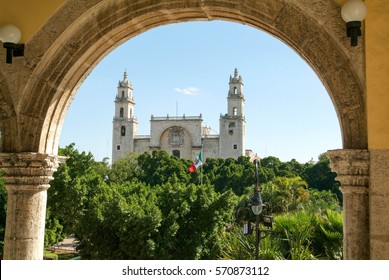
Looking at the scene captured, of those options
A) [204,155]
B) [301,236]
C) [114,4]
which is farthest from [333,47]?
[204,155]

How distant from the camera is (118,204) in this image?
1387 cm

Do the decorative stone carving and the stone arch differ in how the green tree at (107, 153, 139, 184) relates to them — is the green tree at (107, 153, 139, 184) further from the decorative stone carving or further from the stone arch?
the stone arch

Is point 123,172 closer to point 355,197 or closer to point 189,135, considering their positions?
point 189,135

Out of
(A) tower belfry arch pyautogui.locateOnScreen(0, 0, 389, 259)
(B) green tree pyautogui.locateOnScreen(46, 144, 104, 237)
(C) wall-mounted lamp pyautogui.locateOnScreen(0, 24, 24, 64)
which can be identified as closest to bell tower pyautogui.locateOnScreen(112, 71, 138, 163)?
(B) green tree pyautogui.locateOnScreen(46, 144, 104, 237)

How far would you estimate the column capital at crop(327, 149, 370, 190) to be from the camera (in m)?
2.95

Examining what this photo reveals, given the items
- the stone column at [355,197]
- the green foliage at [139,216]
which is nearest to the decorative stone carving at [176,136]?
the green foliage at [139,216]

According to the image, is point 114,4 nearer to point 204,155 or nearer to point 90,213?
point 90,213

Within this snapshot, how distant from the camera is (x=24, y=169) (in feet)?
12.0

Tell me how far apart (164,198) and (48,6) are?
38.9 ft

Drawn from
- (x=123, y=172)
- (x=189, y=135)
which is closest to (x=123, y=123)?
(x=189, y=135)

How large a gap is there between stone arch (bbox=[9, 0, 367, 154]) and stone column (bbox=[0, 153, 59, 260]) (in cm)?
14

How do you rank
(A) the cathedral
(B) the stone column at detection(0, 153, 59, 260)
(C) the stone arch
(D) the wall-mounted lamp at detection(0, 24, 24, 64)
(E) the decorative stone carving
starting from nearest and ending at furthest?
(C) the stone arch
(D) the wall-mounted lamp at detection(0, 24, 24, 64)
(B) the stone column at detection(0, 153, 59, 260)
(A) the cathedral
(E) the decorative stone carving

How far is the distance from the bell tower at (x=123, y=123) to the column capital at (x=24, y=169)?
52316 mm

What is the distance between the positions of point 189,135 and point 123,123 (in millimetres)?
9258
